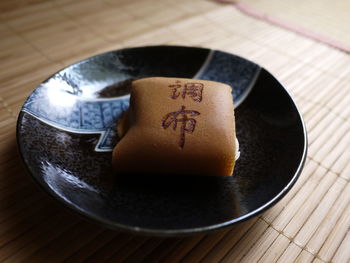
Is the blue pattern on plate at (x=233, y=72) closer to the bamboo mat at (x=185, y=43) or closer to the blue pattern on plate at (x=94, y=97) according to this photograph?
the blue pattern on plate at (x=94, y=97)

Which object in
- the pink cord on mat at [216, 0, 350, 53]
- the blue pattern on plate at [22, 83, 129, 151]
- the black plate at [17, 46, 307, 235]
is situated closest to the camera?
the black plate at [17, 46, 307, 235]

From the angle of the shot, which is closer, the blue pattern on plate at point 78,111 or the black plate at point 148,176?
the black plate at point 148,176

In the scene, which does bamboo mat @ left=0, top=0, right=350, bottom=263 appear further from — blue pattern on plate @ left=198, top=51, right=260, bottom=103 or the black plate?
blue pattern on plate @ left=198, top=51, right=260, bottom=103

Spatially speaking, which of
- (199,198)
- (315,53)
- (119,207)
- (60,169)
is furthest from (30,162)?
(315,53)

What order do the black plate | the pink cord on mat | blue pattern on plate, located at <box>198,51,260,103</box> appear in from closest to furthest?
the black plate < blue pattern on plate, located at <box>198,51,260,103</box> < the pink cord on mat

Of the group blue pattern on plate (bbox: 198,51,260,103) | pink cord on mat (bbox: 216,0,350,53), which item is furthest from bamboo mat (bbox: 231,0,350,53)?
blue pattern on plate (bbox: 198,51,260,103)

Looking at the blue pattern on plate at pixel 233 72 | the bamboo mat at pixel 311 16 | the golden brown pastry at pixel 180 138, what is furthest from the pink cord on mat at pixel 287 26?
the golden brown pastry at pixel 180 138
